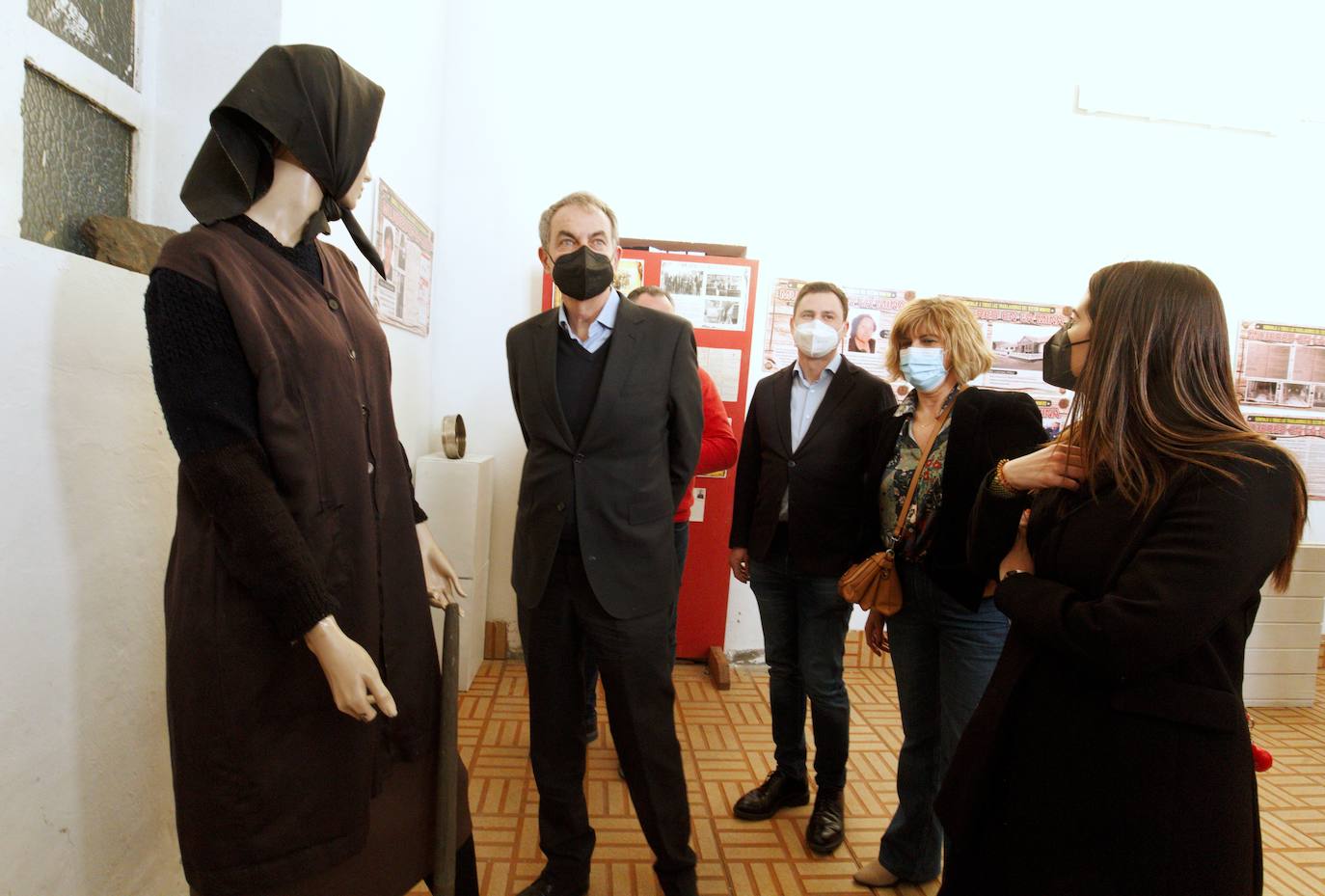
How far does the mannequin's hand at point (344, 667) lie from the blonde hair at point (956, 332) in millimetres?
1630

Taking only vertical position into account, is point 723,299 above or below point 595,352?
above

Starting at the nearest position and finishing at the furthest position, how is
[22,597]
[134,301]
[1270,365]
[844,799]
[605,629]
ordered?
[22,597]
[134,301]
[605,629]
[844,799]
[1270,365]

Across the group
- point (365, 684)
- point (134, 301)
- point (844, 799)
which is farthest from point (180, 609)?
point (844, 799)

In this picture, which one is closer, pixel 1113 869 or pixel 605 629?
pixel 1113 869

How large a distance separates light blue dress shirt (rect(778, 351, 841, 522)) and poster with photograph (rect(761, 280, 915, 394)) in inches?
49.0

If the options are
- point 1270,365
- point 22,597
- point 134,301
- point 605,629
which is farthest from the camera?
point 1270,365

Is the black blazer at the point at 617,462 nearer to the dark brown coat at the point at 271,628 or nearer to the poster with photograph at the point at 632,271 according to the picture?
the dark brown coat at the point at 271,628

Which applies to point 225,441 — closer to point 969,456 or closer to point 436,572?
point 436,572

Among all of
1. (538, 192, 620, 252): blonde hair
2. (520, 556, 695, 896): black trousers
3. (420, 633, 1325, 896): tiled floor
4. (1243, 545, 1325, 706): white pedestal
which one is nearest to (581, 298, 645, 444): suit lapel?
(538, 192, 620, 252): blonde hair

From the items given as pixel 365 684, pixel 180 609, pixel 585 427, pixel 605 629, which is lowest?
pixel 605 629

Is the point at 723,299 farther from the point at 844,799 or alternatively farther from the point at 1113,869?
the point at 1113,869

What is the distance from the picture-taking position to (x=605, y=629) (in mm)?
1654

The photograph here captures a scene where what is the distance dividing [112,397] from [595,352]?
1002 mm

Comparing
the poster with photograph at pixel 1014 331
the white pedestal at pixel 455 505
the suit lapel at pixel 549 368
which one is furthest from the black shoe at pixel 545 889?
the poster with photograph at pixel 1014 331
